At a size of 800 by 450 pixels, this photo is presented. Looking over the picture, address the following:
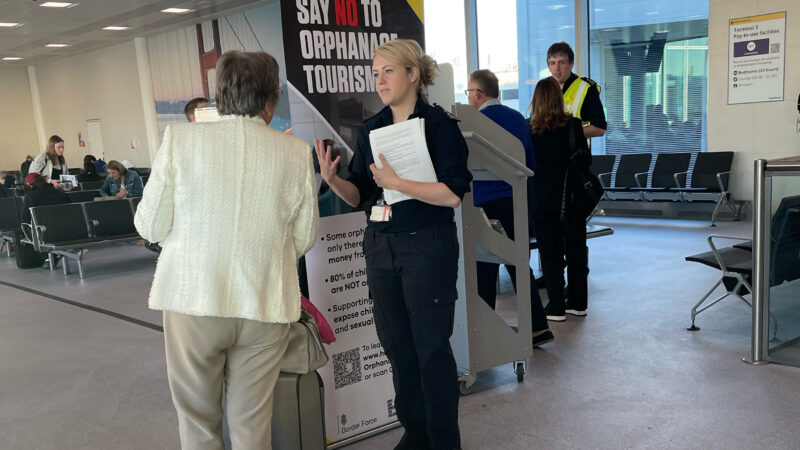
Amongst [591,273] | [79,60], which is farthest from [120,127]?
[591,273]

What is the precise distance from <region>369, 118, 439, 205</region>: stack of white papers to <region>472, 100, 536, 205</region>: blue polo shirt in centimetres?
141

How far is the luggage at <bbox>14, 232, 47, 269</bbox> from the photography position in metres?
8.52

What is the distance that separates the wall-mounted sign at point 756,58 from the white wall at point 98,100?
46.0ft

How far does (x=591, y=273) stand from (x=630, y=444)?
3405 mm

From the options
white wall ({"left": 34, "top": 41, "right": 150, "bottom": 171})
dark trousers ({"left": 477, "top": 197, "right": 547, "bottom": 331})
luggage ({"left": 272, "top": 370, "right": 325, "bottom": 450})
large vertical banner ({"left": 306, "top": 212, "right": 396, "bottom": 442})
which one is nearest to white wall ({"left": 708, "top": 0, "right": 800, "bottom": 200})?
dark trousers ({"left": 477, "top": 197, "right": 547, "bottom": 331})

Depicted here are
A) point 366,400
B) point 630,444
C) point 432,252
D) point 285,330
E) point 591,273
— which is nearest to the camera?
point 285,330

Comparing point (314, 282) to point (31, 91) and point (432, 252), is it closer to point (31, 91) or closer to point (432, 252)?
point (432, 252)

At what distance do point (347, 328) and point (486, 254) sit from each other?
0.89m

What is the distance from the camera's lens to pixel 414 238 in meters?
2.43

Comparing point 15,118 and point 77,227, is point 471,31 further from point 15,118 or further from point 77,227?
point 15,118

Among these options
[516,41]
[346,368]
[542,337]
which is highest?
[516,41]

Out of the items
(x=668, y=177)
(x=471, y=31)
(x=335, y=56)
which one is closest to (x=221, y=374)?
(x=335, y=56)

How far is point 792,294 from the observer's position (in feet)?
12.3

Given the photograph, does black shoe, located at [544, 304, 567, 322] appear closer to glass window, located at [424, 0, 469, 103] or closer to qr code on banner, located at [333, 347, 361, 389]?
qr code on banner, located at [333, 347, 361, 389]
